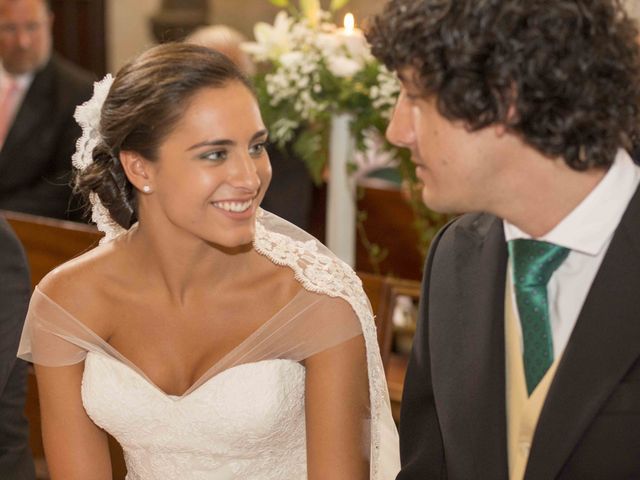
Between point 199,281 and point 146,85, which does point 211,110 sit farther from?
point 199,281

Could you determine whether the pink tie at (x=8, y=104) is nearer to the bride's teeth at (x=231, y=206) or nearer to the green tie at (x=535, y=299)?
the bride's teeth at (x=231, y=206)

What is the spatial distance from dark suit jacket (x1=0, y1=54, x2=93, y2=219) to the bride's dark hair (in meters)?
3.21

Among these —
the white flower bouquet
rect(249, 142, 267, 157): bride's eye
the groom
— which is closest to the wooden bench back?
the white flower bouquet

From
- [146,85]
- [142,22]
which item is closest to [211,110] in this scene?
[146,85]

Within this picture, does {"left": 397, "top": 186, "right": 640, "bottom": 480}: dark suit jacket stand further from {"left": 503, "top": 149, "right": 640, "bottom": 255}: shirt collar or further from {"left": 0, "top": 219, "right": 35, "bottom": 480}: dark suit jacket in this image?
{"left": 0, "top": 219, "right": 35, "bottom": 480}: dark suit jacket

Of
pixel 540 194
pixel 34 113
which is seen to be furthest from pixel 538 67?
pixel 34 113

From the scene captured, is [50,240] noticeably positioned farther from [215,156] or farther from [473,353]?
[473,353]

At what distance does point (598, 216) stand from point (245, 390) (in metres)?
1.10

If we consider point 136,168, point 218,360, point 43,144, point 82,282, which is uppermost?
point 136,168

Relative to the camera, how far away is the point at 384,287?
341 centimetres

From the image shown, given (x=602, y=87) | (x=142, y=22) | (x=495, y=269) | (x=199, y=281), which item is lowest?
Answer: (x=142, y=22)

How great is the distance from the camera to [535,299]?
201cm

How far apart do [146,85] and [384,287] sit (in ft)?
3.82

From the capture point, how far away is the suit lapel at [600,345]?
188 centimetres
